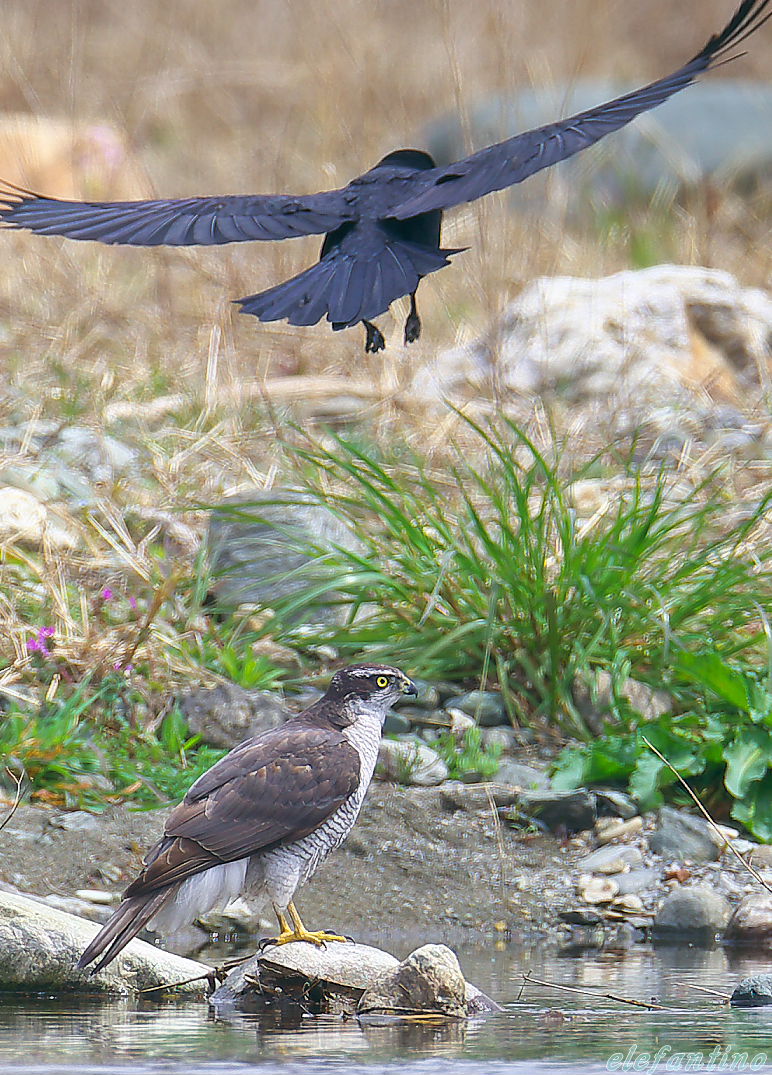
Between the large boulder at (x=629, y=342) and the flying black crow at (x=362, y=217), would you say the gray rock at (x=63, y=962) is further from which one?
the large boulder at (x=629, y=342)

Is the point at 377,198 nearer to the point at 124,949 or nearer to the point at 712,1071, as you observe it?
the point at 124,949

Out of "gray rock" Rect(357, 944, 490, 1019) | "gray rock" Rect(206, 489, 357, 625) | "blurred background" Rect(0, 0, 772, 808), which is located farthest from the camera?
"gray rock" Rect(206, 489, 357, 625)

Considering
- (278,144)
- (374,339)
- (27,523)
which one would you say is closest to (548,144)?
(374,339)

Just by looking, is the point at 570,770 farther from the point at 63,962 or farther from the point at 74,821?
the point at 63,962

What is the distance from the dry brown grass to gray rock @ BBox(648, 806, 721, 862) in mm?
2164

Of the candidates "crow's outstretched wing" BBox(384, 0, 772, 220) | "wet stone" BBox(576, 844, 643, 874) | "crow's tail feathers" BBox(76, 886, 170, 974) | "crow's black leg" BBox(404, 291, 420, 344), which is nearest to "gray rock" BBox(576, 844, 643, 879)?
"wet stone" BBox(576, 844, 643, 874)

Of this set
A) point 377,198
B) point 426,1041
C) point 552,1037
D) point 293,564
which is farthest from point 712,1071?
point 293,564

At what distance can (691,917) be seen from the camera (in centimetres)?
448

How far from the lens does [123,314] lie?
8820mm

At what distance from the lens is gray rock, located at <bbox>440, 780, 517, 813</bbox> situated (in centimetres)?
494

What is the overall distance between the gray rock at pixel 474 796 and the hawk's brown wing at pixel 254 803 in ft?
3.57

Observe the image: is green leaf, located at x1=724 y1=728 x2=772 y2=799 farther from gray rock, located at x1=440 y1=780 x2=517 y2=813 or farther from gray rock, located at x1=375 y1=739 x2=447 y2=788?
gray rock, located at x1=375 y1=739 x2=447 y2=788

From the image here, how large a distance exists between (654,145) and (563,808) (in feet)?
27.4

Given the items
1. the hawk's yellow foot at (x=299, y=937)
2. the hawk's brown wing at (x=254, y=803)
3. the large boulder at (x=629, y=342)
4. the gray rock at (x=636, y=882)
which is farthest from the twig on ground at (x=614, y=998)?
the large boulder at (x=629, y=342)
